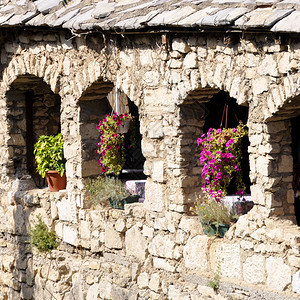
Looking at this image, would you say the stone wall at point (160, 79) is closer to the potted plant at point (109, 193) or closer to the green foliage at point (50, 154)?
the potted plant at point (109, 193)

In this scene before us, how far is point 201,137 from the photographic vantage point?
8562mm

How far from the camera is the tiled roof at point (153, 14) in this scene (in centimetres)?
686

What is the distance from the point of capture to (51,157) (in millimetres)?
10156

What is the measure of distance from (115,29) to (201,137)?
1370mm

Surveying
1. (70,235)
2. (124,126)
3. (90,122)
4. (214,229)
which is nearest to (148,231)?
(214,229)

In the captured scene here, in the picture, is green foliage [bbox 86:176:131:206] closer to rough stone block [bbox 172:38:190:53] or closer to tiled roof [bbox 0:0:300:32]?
tiled roof [bbox 0:0:300:32]

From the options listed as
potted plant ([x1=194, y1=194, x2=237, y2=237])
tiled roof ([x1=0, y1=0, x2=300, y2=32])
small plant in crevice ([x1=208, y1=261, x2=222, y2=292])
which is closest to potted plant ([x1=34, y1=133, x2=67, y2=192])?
tiled roof ([x1=0, y1=0, x2=300, y2=32])

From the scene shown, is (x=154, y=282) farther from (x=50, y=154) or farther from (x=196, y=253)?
(x=50, y=154)

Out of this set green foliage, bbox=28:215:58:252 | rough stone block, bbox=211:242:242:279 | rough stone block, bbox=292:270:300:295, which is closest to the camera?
rough stone block, bbox=292:270:300:295

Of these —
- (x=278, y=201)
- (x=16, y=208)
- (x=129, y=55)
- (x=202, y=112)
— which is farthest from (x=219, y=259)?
(x=16, y=208)

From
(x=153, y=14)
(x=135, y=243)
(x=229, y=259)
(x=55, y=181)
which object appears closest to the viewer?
(x=229, y=259)

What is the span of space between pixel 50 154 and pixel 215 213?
284cm

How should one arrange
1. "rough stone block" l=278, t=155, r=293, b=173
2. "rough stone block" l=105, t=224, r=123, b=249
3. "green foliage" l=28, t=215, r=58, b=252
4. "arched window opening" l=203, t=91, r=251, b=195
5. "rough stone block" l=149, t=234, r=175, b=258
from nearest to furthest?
1. "rough stone block" l=278, t=155, r=293, b=173
2. "rough stone block" l=149, t=234, r=175, b=258
3. "rough stone block" l=105, t=224, r=123, b=249
4. "arched window opening" l=203, t=91, r=251, b=195
5. "green foliage" l=28, t=215, r=58, b=252

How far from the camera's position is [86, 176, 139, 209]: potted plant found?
30.7 feet
